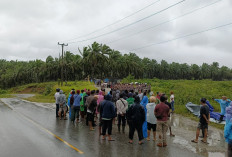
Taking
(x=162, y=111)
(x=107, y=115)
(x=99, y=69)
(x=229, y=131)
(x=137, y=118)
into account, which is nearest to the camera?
(x=229, y=131)

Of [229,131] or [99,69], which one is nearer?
[229,131]

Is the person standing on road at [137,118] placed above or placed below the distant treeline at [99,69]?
below

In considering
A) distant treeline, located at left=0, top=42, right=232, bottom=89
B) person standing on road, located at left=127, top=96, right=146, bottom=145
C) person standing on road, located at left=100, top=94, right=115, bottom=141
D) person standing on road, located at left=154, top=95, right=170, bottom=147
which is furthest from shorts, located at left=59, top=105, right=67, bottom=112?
distant treeline, located at left=0, top=42, right=232, bottom=89

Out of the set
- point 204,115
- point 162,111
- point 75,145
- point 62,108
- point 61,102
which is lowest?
point 75,145

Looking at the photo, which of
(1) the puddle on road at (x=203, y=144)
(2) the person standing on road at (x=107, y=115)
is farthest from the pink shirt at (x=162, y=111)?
(2) the person standing on road at (x=107, y=115)

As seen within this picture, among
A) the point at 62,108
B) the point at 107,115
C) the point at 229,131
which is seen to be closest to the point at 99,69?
the point at 62,108

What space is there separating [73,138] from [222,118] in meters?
9.24

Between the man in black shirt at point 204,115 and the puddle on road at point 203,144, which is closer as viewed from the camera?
the puddle on road at point 203,144

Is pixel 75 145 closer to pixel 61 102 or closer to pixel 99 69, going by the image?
pixel 61 102

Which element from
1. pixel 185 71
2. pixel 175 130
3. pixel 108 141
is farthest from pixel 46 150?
pixel 185 71

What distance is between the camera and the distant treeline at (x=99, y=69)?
52156 mm

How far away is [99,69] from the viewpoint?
59.6m

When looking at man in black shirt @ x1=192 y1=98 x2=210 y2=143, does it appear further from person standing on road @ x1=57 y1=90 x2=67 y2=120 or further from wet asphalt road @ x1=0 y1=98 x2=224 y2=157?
person standing on road @ x1=57 y1=90 x2=67 y2=120

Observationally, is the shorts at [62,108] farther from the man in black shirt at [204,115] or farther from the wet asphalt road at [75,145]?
the man in black shirt at [204,115]
